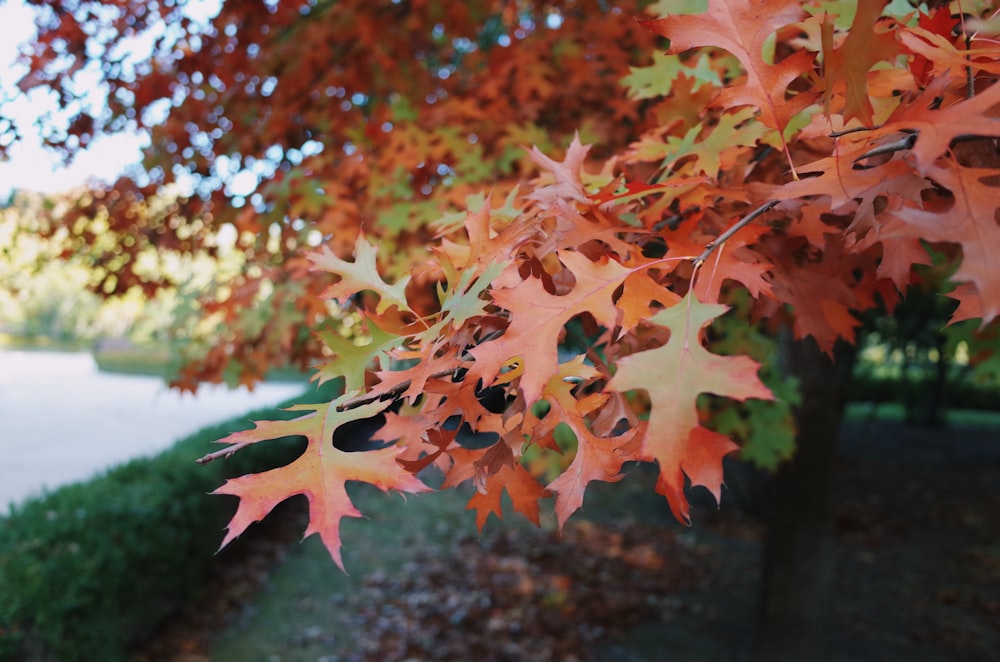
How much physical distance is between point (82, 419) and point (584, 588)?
11758 millimetres

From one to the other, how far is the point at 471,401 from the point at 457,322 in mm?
115

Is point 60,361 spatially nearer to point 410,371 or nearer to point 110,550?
point 110,550

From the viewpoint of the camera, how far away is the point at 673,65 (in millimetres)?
1815

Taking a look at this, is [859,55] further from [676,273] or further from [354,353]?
[354,353]

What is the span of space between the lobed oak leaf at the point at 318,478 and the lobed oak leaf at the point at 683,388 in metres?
0.28

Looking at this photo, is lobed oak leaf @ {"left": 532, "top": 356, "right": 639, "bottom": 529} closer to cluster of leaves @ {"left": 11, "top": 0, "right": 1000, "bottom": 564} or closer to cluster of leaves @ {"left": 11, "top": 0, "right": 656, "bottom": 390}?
cluster of leaves @ {"left": 11, "top": 0, "right": 1000, "bottom": 564}

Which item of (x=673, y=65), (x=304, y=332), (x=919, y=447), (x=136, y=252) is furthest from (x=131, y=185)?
(x=919, y=447)

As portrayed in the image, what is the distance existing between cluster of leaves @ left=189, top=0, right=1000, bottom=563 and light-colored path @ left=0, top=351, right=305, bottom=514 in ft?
14.5

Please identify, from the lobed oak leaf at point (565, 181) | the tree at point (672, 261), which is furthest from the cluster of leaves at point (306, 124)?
the lobed oak leaf at point (565, 181)

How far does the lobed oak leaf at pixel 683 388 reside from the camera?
678 millimetres

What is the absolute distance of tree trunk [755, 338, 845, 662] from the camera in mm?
4559

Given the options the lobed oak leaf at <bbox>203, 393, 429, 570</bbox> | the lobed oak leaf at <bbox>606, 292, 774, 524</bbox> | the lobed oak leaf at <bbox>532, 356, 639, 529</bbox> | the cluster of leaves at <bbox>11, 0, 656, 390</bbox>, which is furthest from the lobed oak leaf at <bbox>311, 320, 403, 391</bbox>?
the cluster of leaves at <bbox>11, 0, 656, 390</bbox>

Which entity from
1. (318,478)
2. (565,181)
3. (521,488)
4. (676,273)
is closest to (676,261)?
(676,273)

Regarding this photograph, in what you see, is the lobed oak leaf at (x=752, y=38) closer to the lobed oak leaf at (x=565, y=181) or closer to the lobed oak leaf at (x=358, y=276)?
the lobed oak leaf at (x=565, y=181)
